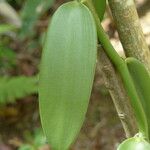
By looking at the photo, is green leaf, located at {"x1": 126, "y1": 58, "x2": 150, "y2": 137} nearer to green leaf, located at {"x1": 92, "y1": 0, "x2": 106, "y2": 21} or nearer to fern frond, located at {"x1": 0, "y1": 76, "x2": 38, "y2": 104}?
green leaf, located at {"x1": 92, "y1": 0, "x2": 106, "y2": 21}

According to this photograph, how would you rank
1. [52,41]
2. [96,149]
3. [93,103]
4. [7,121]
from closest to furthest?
1. [52,41]
2. [96,149]
3. [93,103]
4. [7,121]

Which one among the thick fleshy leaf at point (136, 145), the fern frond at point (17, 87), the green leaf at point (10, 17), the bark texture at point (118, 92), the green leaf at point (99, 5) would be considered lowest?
the thick fleshy leaf at point (136, 145)

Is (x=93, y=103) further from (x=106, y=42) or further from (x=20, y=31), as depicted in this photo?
(x=106, y=42)

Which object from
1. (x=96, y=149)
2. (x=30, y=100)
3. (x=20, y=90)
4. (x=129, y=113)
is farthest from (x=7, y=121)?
(x=129, y=113)

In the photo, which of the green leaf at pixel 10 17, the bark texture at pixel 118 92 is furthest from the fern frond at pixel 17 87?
the bark texture at pixel 118 92

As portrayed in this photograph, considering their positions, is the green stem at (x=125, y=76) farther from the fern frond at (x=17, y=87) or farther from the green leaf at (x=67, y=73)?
the fern frond at (x=17, y=87)

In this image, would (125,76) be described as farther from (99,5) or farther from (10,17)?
(10,17)

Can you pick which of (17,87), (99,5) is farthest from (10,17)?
(99,5)
